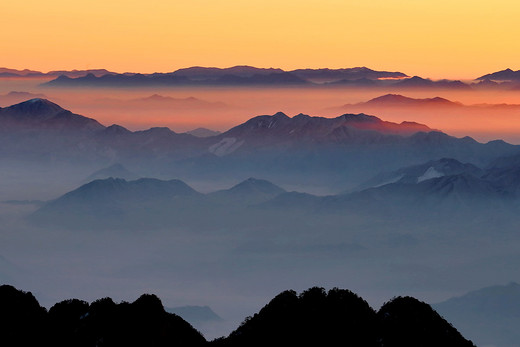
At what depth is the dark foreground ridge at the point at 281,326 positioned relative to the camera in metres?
48.1

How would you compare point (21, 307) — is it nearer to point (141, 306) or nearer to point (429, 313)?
point (141, 306)

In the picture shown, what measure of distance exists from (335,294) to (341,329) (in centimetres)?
217

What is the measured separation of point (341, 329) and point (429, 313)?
4.23m

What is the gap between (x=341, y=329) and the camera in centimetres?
4903

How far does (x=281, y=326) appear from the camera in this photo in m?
49.9

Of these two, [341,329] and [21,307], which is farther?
[21,307]

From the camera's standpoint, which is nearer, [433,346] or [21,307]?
[433,346]

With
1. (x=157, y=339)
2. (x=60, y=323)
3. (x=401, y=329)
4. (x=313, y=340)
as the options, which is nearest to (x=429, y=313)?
(x=401, y=329)

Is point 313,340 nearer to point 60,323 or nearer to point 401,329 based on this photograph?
point 401,329

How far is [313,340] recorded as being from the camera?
48.7 metres

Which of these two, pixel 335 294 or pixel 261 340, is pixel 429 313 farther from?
pixel 261 340

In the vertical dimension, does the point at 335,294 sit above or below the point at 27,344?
above

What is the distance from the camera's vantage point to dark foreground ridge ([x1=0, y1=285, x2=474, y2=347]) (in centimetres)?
4812

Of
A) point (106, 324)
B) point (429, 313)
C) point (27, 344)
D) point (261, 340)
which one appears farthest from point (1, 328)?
point (429, 313)
